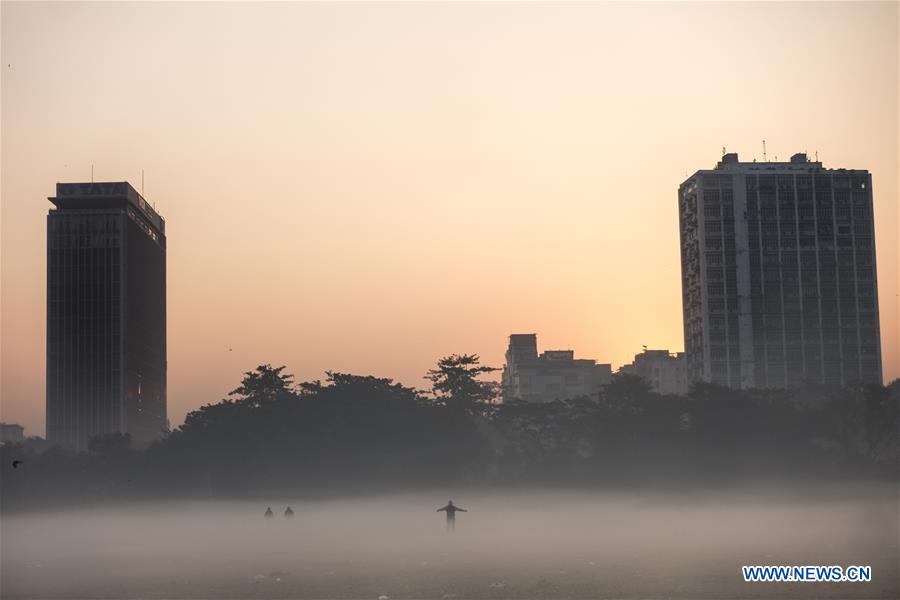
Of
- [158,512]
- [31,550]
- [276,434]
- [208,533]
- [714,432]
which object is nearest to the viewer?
[31,550]

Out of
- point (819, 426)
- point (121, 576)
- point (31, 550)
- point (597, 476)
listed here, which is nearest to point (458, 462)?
point (597, 476)

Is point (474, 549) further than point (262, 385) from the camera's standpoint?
No

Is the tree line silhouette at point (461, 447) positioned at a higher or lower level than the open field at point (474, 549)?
higher

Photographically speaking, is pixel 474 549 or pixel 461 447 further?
pixel 461 447

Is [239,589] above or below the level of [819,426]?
below

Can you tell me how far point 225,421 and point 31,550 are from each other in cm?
7984

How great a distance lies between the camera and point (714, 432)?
15862cm

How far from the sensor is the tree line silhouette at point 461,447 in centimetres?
15838

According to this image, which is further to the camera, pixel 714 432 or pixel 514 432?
pixel 514 432

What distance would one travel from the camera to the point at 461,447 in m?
170

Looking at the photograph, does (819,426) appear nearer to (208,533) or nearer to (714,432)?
(714,432)

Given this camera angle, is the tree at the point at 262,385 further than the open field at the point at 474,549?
Yes

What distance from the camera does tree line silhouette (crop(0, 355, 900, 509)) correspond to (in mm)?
158375

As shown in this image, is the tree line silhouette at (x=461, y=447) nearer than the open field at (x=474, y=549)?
No
